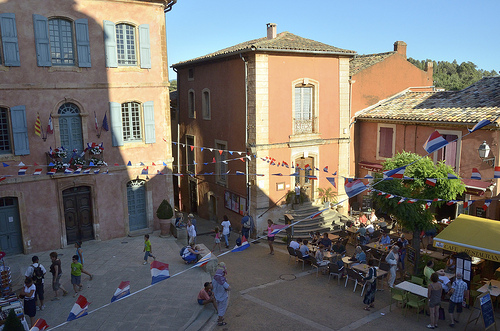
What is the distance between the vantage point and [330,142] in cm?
2233

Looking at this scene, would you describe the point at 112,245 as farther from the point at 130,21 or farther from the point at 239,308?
the point at 130,21

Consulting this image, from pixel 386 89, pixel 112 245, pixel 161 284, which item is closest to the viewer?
pixel 161 284

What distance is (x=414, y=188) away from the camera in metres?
14.9

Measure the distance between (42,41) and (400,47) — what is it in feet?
63.0

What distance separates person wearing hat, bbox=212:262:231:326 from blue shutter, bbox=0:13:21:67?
10.8 meters

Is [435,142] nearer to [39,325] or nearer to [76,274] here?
[39,325]

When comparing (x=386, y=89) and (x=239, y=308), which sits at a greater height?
(x=386, y=89)

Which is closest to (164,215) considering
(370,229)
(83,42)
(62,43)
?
(83,42)

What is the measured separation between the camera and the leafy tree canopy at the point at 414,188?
14375mm

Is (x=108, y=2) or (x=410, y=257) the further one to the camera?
(x=108, y=2)

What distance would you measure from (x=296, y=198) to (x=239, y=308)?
9459mm

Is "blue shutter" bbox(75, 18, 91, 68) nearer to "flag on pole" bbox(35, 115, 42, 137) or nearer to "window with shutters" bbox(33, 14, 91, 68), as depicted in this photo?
"window with shutters" bbox(33, 14, 91, 68)

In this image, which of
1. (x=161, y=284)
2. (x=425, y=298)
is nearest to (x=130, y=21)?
(x=161, y=284)

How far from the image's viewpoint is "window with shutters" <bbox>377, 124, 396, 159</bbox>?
22.5m
